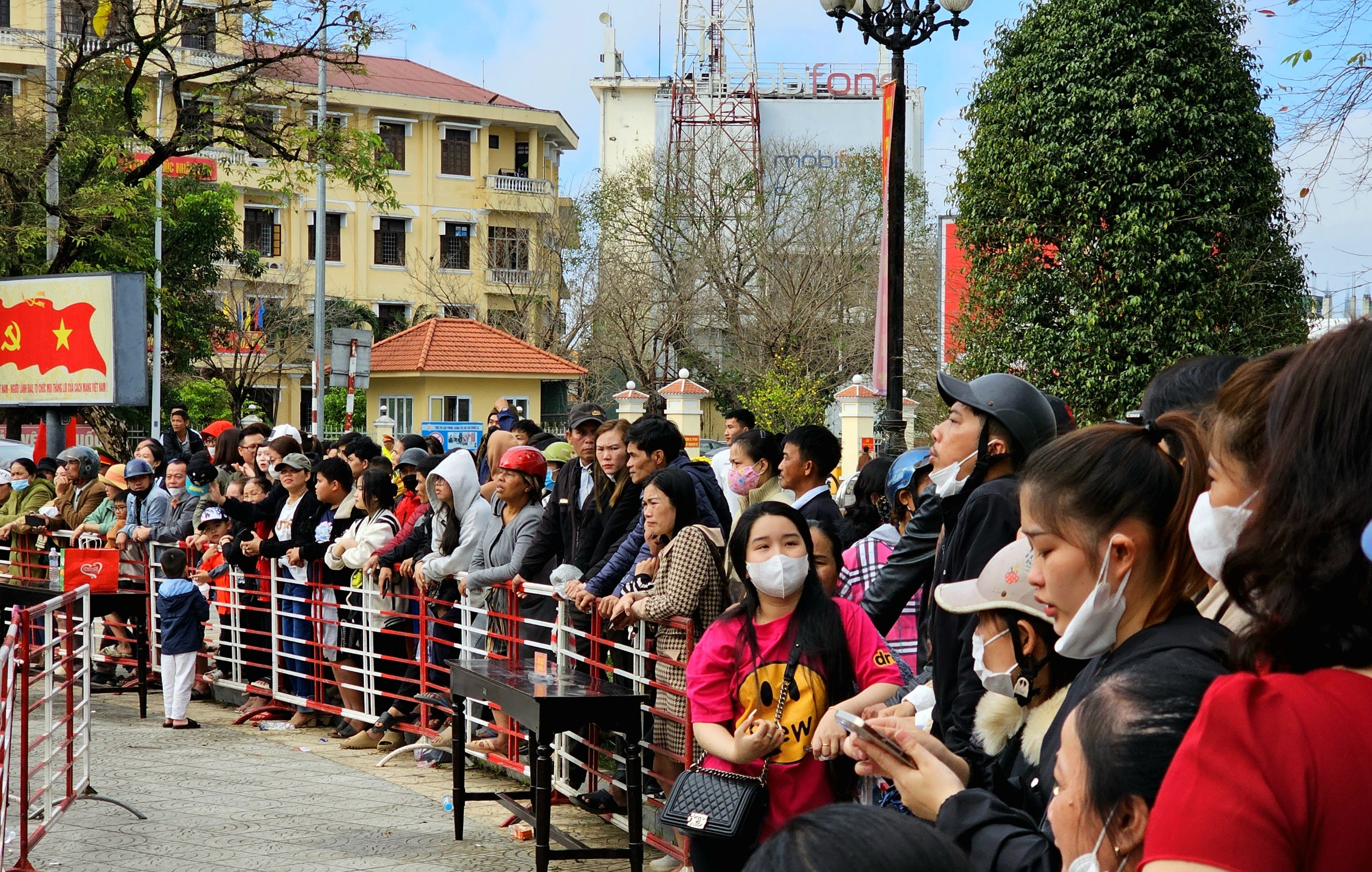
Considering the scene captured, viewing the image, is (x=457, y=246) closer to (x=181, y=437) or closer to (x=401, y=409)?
(x=401, y=409)

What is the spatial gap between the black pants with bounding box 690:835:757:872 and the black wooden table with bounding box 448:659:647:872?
5.01 ft

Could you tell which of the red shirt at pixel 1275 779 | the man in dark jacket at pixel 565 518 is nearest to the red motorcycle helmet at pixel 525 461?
the man in dark jacket at pixel 565 518

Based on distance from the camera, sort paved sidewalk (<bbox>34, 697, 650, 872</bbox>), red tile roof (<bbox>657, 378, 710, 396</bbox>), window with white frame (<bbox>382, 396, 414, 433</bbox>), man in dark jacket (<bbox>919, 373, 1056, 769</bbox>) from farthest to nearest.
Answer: window with white frame (<bbox>382, 396, 414, 433</bbox>)
red tile roof (<bbox>657, 378, 710, 396</bbox>)
paved sidewalk (<bbox>34, 697, 650, 872</bbox>)
man in dark jacket (<bbox>919, 373, 1056, 769</bbox>)

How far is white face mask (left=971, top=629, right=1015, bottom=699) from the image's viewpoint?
2961 mm

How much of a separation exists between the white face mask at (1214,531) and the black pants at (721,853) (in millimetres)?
2422

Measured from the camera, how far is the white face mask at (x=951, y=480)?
13.6 feet

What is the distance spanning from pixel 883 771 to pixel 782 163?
40.7 meters

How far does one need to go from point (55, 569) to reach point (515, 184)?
4327 centimetres

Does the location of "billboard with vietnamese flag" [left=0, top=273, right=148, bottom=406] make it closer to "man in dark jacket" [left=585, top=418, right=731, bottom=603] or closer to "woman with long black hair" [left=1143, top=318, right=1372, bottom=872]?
"man in dark jacket" [left=585, top=418, right=731, bottom=603]

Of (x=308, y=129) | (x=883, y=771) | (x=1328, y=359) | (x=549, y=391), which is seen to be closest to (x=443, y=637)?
(x=883, y=771)

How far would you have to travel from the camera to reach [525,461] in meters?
8.30

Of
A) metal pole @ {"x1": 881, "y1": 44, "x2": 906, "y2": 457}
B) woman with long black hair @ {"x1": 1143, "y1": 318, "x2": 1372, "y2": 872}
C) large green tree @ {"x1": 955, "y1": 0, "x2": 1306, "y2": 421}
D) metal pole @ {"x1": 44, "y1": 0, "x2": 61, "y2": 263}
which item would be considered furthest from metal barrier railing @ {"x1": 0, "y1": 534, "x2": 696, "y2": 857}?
large green tree @ {"x1": 955, "y1": 0, "x2": 1306, "y2": 421}

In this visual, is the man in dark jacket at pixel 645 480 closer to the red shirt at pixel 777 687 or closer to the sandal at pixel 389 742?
the red shirt at pixel 777 687

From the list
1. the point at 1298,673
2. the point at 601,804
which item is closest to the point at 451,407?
the point at 601,804
